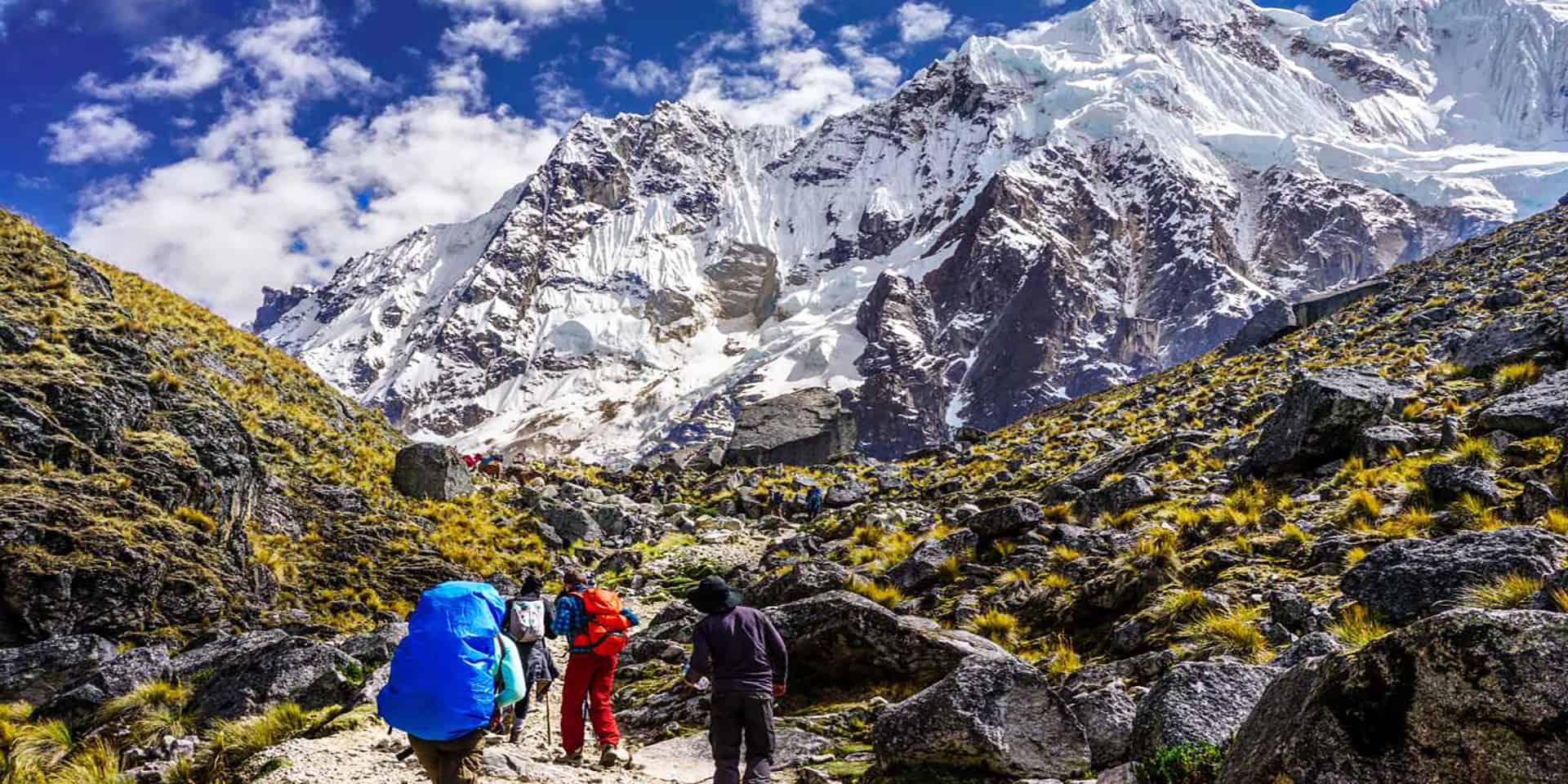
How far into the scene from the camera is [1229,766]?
4.05 metres

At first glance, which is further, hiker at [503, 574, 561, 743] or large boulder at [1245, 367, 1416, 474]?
large boulder at [1245, 367, 1416, 474]

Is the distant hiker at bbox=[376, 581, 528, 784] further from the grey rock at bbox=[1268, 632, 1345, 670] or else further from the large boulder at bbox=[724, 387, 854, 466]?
the large boulder at bbox=[724, 387, 854, 466]

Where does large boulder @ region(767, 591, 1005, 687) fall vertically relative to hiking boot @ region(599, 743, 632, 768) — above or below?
above

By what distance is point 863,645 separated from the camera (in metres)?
10.4

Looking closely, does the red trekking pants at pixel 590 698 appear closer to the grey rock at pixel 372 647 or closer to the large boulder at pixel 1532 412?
the grey rock at pixel 372 647

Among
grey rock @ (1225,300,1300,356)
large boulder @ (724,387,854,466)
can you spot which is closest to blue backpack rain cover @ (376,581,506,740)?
grey rock @ (1225,300,1300,356)

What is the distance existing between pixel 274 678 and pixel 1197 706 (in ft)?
36.1

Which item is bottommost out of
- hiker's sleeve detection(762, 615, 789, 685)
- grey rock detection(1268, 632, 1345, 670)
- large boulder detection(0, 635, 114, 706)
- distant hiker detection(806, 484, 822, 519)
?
distant hiker detection(806, 484, 822, 519)

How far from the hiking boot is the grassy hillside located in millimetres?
9666

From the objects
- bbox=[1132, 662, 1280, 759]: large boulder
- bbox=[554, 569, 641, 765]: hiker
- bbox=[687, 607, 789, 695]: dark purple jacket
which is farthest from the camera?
bbox=[554, 569, 641, 765]: hiker

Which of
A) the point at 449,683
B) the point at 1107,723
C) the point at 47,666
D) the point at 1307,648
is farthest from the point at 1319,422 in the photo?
the point at 47,666

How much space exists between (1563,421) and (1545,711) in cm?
1168

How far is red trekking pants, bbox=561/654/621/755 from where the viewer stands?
9383 mm

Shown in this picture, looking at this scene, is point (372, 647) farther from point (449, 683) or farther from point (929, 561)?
point (929, 561)
